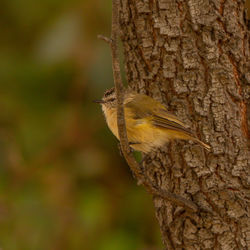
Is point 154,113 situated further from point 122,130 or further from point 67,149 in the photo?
point 67,149

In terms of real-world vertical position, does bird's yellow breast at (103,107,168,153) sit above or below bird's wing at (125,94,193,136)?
below

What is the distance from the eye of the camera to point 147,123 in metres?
4.43

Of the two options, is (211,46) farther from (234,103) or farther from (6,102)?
(6,102)

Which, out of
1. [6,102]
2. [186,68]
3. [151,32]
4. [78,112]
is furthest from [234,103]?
[6,102]

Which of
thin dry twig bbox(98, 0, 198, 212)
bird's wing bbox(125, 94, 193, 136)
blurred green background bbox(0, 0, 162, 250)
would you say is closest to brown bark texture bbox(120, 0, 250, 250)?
bird's wing bbox(125, 94, 193, 136)

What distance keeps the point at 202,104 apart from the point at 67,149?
2.74 meters

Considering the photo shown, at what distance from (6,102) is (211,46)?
308 cm

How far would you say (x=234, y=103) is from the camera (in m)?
3.87

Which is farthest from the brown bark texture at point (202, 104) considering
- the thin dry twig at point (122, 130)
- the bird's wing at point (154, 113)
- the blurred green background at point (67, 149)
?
the blurred green background at point (67, 149)

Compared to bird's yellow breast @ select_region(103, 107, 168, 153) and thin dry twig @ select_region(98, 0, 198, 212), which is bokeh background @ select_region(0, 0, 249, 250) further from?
thin dry twig @ select_region(98, 0, 198, 212)

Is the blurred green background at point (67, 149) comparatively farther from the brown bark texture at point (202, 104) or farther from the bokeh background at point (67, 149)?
the brown bark texture at point (202, 104)

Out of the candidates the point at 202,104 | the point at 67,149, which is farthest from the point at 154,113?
the point at 67,149

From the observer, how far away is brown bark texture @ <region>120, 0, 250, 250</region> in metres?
3.73

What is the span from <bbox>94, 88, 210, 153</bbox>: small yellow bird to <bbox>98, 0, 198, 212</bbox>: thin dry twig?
525 millimetres
